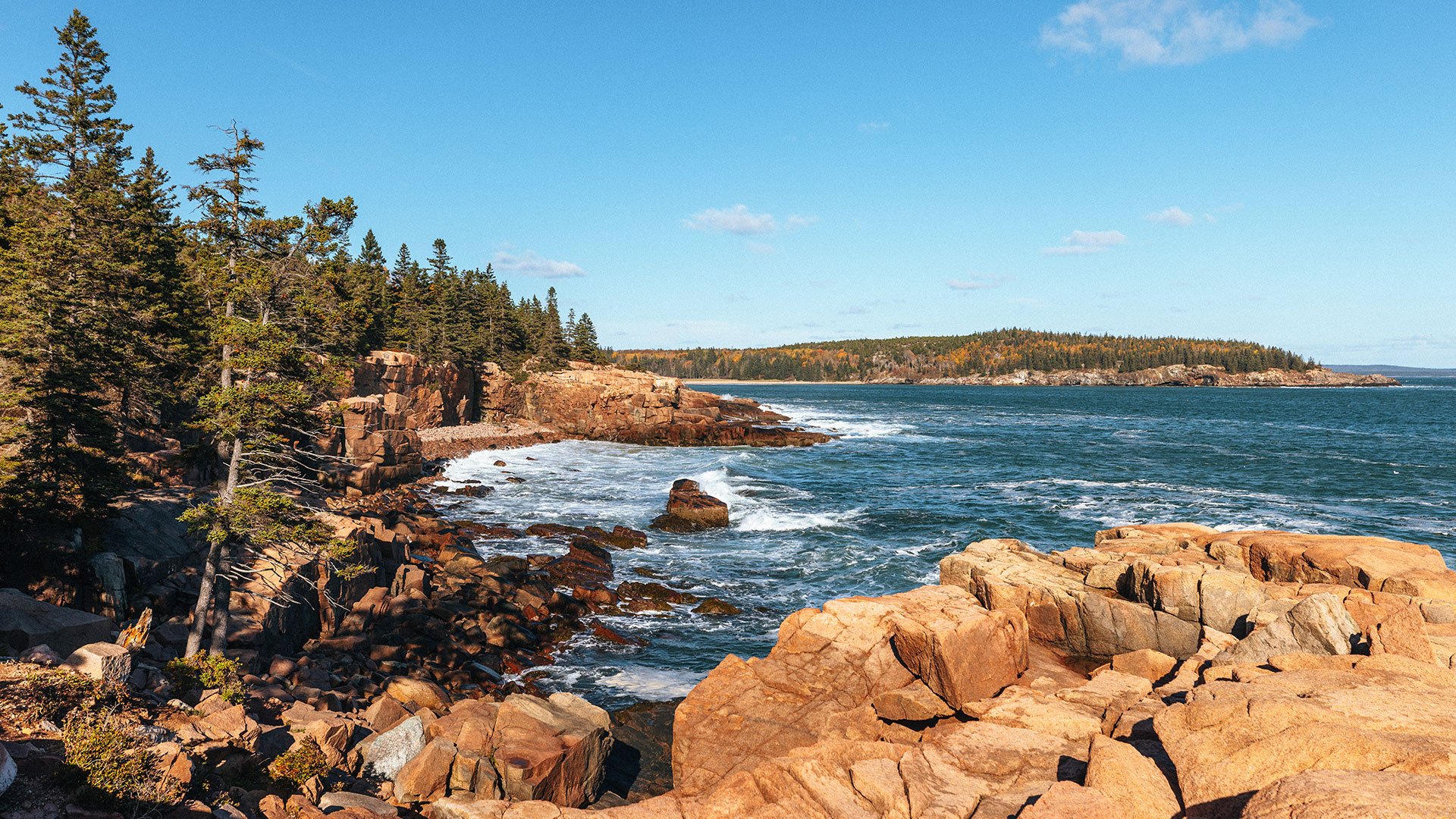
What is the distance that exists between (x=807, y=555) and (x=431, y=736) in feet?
67.1

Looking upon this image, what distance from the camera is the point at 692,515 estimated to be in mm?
36969

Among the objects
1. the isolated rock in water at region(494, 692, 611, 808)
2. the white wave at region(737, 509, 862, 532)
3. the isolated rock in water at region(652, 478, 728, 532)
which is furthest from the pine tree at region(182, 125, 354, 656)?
the white wave at region(737, 509, 862, 532)

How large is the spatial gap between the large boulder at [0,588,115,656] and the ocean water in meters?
10.3

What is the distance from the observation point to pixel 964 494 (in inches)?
1816

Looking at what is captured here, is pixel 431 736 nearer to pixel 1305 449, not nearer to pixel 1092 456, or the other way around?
pixel 1092 456

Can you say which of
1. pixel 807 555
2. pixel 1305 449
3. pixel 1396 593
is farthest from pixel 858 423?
pixel 1396 593

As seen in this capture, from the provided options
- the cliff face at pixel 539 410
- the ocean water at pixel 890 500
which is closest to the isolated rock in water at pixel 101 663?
the ocean water at pixel 890 500

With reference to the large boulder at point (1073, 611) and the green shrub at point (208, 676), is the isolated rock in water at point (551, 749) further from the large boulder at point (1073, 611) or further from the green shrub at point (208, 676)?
the large boulder at point (1073, 611)

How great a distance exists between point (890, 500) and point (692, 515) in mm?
14867

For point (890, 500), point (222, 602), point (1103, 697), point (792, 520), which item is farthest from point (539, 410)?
point (1103, 697)

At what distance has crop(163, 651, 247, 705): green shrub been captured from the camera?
13242mm

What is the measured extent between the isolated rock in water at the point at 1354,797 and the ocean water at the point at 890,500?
14641 mm

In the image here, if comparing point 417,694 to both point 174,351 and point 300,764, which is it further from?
point 174,351

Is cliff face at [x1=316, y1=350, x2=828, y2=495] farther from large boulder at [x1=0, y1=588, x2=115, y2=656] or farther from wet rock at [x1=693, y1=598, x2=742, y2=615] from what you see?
large boulder at [x1=0, y1=588, x2=115, y2=656]
